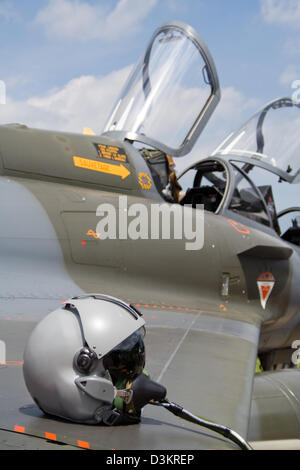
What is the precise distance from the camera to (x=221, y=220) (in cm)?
A: 584

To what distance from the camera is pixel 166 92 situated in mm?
6676

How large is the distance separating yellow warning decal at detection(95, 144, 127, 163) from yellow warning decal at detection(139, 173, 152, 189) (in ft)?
0.82

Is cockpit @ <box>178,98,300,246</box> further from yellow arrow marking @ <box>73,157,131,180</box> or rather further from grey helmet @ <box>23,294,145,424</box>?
grey helmet @ <box>23,294,145,424</box>

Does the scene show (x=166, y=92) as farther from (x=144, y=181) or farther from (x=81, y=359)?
(x=81, y=359)

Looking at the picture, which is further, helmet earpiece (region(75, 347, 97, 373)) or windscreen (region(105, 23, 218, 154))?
windscreen (region(105, 23, 218, 154))

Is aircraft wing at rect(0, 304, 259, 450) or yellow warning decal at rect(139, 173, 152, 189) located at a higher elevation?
yellow warning decal at rect(139, 173, 152, 189)

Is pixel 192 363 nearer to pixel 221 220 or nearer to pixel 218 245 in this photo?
pixel 218 245

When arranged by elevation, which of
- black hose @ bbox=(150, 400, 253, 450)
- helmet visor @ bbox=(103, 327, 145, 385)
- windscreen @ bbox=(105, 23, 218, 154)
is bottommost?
black hose @ bbox=(150, 400, 253, 450)

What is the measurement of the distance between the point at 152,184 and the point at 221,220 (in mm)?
921

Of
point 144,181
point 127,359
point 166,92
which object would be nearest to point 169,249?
point 144,181

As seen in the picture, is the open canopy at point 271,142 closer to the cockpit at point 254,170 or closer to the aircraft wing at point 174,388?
the cockpit at point 254,170

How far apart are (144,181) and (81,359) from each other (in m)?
3.87

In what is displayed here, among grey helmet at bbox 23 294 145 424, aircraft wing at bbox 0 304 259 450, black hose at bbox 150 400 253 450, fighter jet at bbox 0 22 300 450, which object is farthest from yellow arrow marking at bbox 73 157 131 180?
black hose at bbox 150 400 253 450

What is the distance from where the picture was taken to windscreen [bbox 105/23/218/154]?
21.5ft
